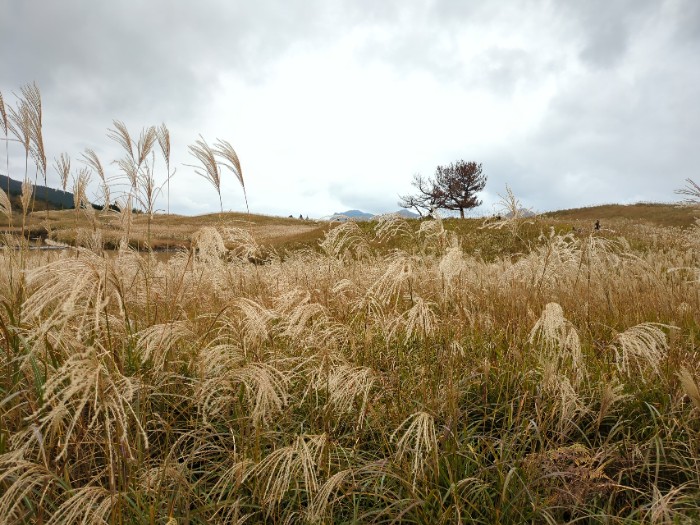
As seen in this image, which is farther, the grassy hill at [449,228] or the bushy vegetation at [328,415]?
the grassy hill at [449,228]

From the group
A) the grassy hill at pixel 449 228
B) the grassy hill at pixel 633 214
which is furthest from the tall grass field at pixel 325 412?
the grassy hill at pixel 633 214

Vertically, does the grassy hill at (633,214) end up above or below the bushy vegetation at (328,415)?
above

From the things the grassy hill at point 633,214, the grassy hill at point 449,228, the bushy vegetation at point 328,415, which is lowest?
the bushy vegetation at point 328,415

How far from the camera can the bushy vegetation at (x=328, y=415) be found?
1.92m

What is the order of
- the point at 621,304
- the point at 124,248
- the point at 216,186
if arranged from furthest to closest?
the point at 621,304, the point at 216,186, the point at 124,248

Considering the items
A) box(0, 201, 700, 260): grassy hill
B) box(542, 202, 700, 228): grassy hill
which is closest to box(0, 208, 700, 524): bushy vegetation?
box(0, 201, 700, 260): grassy hill

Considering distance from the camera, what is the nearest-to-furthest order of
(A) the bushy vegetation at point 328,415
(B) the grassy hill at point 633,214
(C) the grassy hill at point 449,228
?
(A) the bushy vegetation at point 328,415
(C) the grassy hill at point 449,228
(B) the grassy hill at point 633,214

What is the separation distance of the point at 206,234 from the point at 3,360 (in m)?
1.76

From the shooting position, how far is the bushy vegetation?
1.92 meters

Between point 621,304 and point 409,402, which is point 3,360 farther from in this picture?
point 621,304

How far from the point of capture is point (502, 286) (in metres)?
5.97

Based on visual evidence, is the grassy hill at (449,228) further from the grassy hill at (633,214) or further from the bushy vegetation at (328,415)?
the bushy vegetation at (328,415)

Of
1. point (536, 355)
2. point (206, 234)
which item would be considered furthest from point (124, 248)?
point (536, 355)

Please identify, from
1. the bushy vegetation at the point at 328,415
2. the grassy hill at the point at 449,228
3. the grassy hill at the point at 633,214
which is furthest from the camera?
the grassy hill at the point at 633,214
